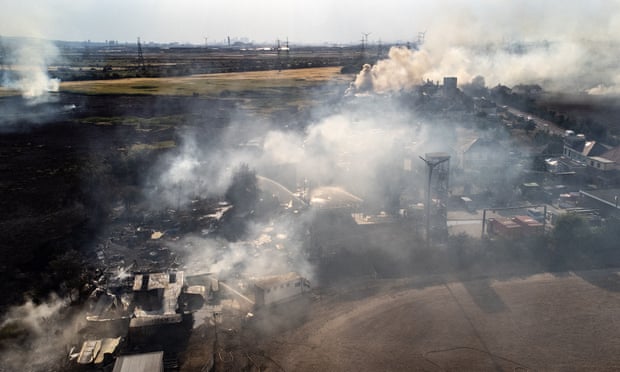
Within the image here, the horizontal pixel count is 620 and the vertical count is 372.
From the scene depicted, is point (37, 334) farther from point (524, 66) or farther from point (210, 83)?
point (524, 66)

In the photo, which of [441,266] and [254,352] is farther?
[441,266]

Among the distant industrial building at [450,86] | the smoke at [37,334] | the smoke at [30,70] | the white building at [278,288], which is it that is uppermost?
the smoke at [30,70]

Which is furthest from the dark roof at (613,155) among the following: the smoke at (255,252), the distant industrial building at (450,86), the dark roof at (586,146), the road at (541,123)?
the distant industrial building at (450,86)

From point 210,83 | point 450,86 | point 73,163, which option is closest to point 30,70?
point 210,83

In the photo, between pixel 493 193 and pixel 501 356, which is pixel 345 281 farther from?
pixel 493 193

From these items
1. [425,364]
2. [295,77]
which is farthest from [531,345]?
[295,77]

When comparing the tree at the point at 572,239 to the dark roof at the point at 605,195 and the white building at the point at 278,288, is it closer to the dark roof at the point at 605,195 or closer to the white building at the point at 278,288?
the dark roof at the point at 605,195

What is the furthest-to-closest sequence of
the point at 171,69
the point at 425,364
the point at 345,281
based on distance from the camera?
the point at 171,69 → the point at 345,281 → the point at 425,364
